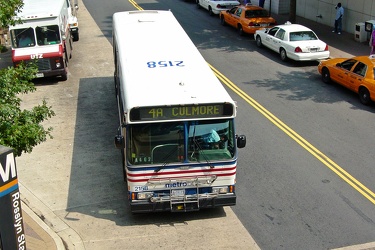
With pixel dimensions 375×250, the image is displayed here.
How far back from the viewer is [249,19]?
28844 mm

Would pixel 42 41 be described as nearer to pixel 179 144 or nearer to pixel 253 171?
pixel 253 171

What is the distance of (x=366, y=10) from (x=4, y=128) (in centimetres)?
2284

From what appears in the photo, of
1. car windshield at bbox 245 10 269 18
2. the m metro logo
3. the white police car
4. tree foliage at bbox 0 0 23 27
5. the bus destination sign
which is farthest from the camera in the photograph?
car windshield at bbox 245 10 269 18

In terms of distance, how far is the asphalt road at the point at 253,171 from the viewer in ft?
36.6

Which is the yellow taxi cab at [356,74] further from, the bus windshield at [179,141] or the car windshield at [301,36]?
the bus windshield at [179,141]

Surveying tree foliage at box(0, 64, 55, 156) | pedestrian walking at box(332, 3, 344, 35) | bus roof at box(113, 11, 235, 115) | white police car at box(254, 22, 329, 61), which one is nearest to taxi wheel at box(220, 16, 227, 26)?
pedestrian walking at box(332, 3, 344, 35)

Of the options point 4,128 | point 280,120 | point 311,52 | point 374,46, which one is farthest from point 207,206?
point 374,46

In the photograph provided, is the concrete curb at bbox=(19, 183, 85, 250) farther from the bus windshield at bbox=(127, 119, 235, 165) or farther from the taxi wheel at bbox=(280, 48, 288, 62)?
the taxi wheel at bbox=(280, 48, 288, 62)

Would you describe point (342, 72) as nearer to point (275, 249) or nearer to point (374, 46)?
point (374, 46)

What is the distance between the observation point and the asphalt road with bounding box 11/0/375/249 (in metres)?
11.2

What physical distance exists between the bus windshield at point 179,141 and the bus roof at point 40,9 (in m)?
11.7

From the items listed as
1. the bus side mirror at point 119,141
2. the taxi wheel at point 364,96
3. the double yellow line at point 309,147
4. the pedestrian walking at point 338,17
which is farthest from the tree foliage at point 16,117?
the pedestrian walking at point 338,17

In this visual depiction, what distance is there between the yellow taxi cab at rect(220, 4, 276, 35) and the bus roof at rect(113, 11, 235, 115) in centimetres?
1224

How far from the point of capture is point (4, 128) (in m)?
9.28
